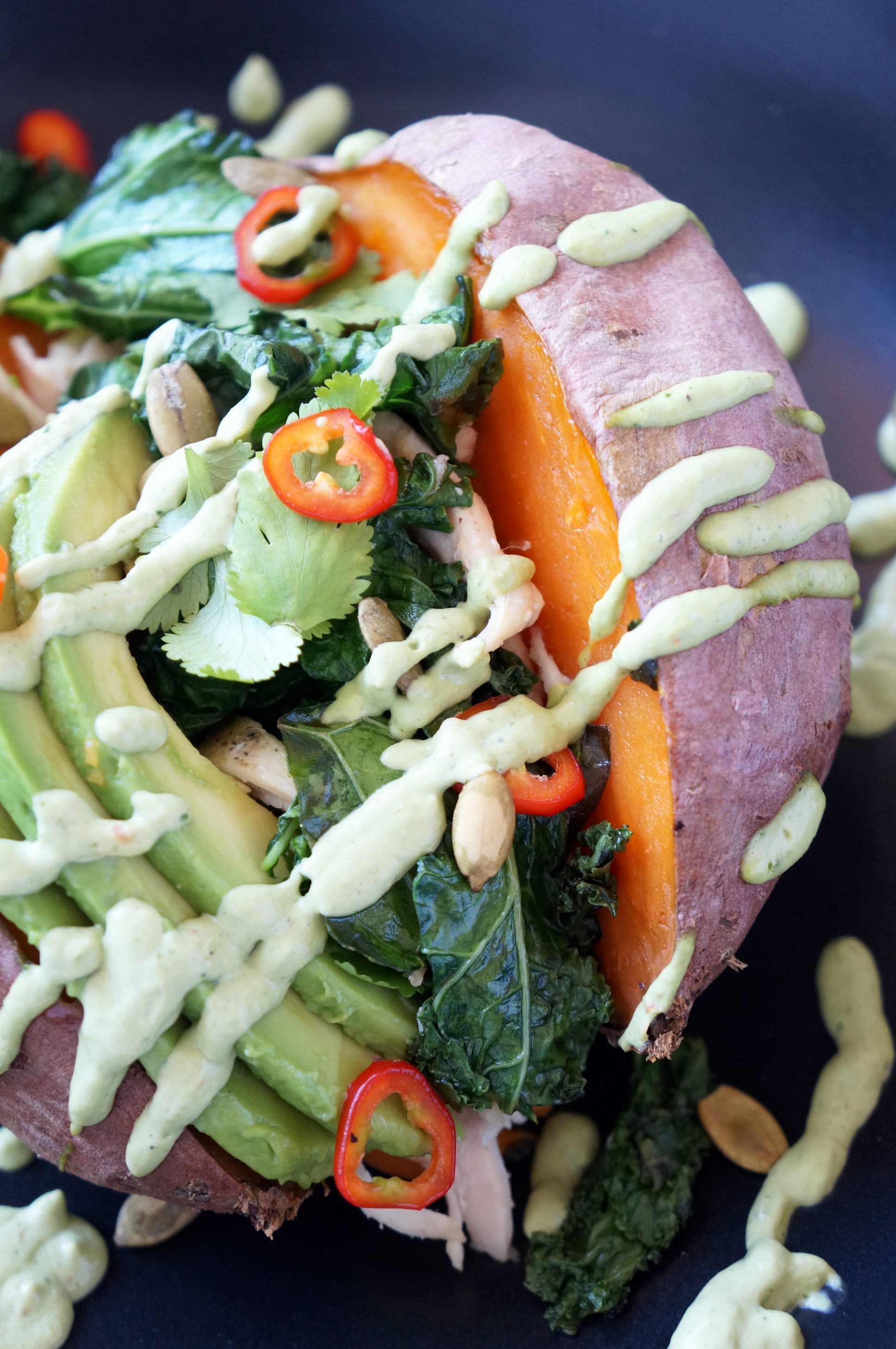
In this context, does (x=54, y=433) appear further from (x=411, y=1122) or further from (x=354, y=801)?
(x=411, y=1122)

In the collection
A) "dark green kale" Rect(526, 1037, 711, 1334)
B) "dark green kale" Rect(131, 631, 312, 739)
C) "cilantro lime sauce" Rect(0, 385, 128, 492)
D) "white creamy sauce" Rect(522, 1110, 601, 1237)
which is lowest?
"white creamy sauce" Rect(522, 1110, 601, 1237)

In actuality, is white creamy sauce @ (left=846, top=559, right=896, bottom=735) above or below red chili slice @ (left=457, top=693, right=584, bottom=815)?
below

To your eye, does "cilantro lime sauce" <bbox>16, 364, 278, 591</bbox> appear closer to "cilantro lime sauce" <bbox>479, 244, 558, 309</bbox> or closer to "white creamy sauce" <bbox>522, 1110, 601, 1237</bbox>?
"cilantro lime sauce" <bbox>479, 244, 558, 309</bbox>

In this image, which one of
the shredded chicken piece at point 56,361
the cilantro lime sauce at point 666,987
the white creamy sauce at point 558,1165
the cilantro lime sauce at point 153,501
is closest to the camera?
the cilantro lime sauce at point 153,501

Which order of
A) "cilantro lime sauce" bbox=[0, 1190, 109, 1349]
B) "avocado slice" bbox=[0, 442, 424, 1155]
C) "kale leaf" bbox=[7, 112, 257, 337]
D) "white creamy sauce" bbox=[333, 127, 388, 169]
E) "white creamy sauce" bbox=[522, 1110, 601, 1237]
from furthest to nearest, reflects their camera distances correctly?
"kale leaf" bbox=[7, 112, 257, 337], "white creamy sauce" bbox=[333, 127, 388, 169], "white creamy sauce" bbox=[522, 1110, 601, 1237], "cilantro lime sauce" bbox=[0, 1190, 109, 1349], "avocado slice" bbox=[0, 442, 424, 1155]

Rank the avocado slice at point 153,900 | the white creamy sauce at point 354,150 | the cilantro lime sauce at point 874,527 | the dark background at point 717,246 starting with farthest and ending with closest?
the cilantro lime sauce at point 874,527 → the white creamy sauce at point 354,150 → the dark background at point 717,246 → the avocado slice at point 153,900

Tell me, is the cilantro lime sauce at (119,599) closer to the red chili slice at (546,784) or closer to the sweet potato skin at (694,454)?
the red chili slice at (546,784)

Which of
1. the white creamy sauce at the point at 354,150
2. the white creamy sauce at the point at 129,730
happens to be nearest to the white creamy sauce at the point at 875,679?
the white creamy sauce at the point at 354,150

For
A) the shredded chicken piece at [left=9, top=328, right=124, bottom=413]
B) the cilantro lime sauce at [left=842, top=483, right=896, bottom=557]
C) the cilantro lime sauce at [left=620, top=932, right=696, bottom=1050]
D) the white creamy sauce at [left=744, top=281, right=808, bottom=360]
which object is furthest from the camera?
the white creamy sauce at [left=744, top=281, right=808, bottom=360]

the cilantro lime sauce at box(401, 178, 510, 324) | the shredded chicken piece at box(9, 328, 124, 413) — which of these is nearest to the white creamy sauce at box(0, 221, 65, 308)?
the shredded chicken piece at box(9, 328, 124, 413)
